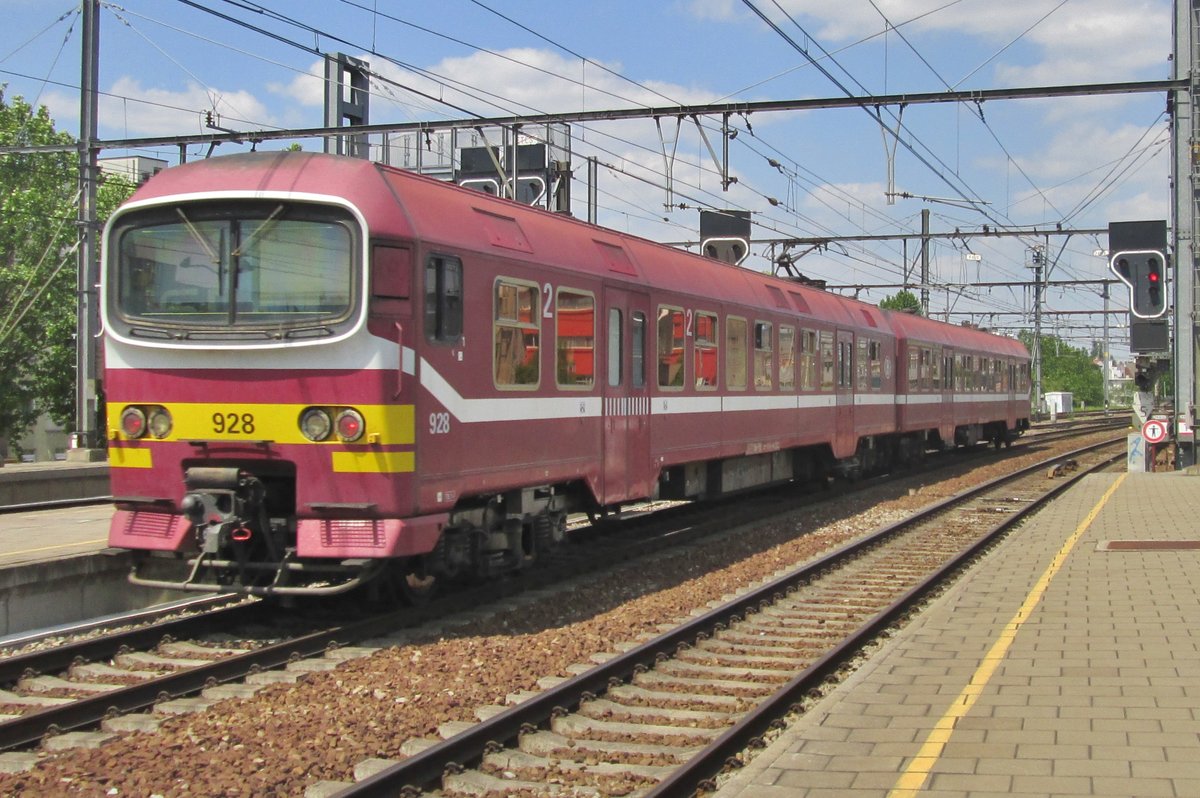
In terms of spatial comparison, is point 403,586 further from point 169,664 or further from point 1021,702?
point 1021,702

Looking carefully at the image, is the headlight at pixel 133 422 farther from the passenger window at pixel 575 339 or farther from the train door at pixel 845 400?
the train door at pixel 845 400

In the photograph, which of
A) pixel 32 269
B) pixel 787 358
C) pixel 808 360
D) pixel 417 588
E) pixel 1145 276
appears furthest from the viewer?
pixel 32 269

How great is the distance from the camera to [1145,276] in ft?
69.7

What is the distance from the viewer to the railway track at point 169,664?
6711mm

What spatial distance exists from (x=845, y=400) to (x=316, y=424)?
1372 cm

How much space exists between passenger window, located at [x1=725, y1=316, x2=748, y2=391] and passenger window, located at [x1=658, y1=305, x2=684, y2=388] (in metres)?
1.65

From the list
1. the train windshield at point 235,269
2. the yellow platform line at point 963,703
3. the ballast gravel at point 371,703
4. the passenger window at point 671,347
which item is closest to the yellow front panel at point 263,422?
the train windshield at point 235,269

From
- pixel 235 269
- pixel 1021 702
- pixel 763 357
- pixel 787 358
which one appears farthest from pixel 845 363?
pixel 1021 702

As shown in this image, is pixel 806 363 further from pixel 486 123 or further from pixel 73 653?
pixel 73 653

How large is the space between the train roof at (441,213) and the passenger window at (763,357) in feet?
6.31

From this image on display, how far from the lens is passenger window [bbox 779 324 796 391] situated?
17656mm

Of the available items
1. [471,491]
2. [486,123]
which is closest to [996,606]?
[471,491]

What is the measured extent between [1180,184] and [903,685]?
58.3 feet

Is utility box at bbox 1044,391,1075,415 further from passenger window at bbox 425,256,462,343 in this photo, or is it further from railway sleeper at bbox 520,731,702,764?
railway sleeper at bbox 520,731,702,764
